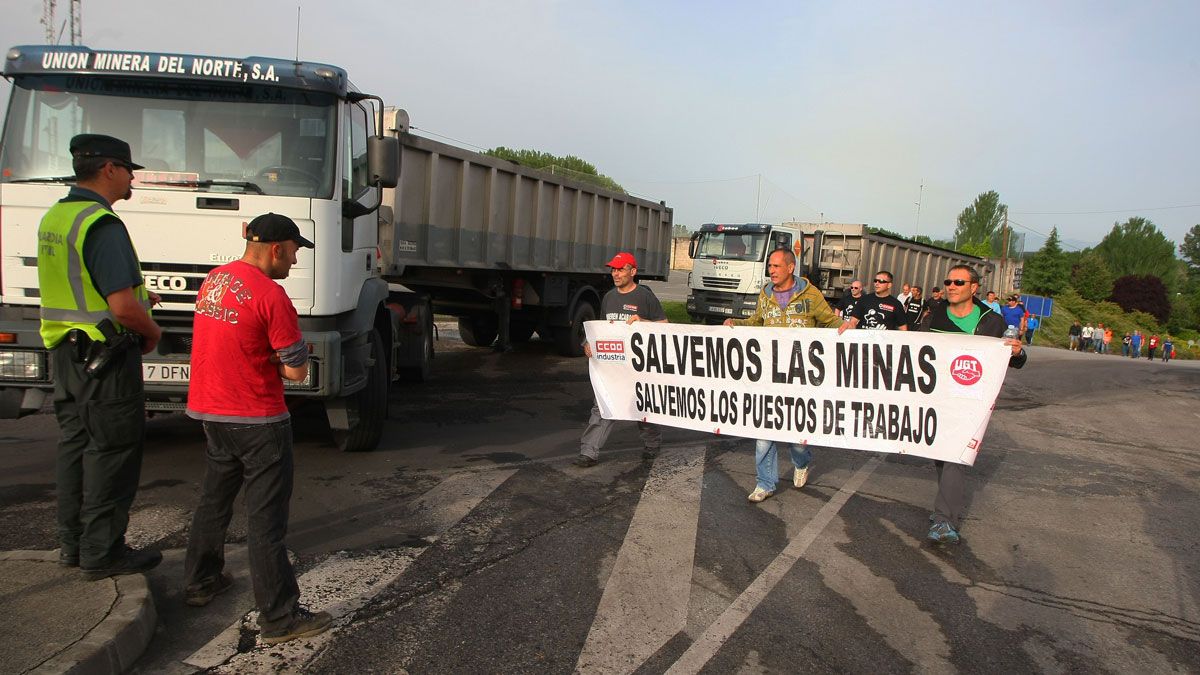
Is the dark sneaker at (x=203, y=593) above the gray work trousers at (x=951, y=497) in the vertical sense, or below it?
below

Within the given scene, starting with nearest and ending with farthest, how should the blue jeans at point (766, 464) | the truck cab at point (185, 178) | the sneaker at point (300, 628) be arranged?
the sneaker at point (300, 628) → the truck cab at point (185, 178) → the blue jeans at point (766, 464)

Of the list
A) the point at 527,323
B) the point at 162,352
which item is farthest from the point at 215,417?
the point at 527,323

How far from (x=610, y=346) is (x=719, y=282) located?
15323 mm

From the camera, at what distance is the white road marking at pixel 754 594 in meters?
3.67

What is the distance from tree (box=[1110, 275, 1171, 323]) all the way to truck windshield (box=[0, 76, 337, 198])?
95.1 m

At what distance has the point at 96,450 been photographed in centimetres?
390

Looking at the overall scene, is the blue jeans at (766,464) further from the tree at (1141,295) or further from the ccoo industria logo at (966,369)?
the tree at (1141,295)

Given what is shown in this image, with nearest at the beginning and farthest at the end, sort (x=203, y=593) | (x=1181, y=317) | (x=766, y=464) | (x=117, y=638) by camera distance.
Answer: (x=117, y=638) < (x=203, y=593) < (x=766, y=464) < (x=1181, y=317)

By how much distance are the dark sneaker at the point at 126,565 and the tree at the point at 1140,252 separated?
12500cm

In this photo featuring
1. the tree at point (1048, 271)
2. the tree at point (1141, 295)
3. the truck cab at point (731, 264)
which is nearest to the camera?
the truck cab at point (731, 264)

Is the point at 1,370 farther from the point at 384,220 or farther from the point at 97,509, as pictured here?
the point at 384,220

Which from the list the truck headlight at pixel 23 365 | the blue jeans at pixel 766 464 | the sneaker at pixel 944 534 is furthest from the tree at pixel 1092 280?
the truck headlight at pixel 23 365

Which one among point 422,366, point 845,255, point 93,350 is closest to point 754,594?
point 93,350

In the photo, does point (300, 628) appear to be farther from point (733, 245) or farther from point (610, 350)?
point (733, 245)
